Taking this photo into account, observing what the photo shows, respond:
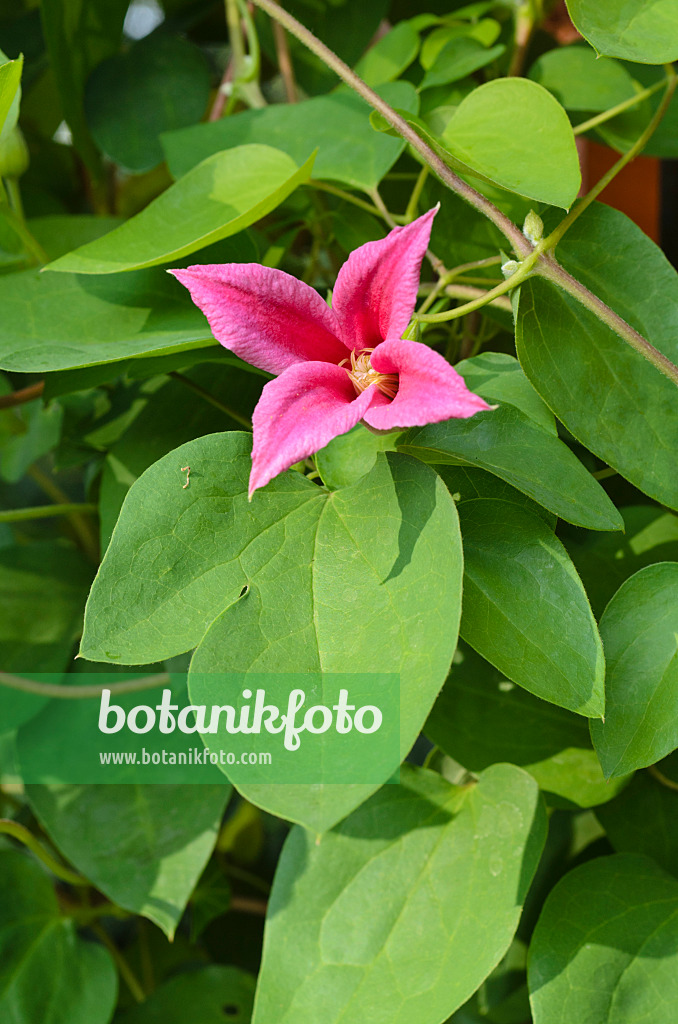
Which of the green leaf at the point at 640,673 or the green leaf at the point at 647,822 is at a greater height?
the green leaf at the point at 640,673

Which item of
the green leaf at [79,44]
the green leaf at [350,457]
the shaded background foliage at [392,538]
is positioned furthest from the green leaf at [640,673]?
the green leaf at [79,44]

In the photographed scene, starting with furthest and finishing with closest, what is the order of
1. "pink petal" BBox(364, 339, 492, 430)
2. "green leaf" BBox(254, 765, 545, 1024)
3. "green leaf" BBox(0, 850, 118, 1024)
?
"green leaf" BBox(0, 850, 118, 1024) < "green leaf" BBox(254, 765, 545, 1024) < "pink petal" BBox(364, 339, 492, 430)

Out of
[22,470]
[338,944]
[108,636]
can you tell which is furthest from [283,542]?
[22,470]

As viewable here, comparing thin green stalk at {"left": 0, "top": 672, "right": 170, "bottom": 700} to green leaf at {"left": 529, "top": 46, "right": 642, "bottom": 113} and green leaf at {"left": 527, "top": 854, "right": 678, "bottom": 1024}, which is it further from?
green leaf at {"left": 529, "top": 46, "right": 642, "bottom": 113}

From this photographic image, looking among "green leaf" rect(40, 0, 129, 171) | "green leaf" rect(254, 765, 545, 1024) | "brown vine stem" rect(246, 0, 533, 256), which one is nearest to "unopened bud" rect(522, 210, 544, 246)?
"brown vine stem" rect(246, 0, 533, 256)

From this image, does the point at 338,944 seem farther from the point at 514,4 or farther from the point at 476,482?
the point at 514,4

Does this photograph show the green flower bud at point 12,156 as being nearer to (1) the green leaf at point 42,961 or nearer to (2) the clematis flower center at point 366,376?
(2) the clematis flower center at point 366,376

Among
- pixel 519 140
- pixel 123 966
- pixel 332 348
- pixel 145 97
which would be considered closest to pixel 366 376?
pixel 332 348
